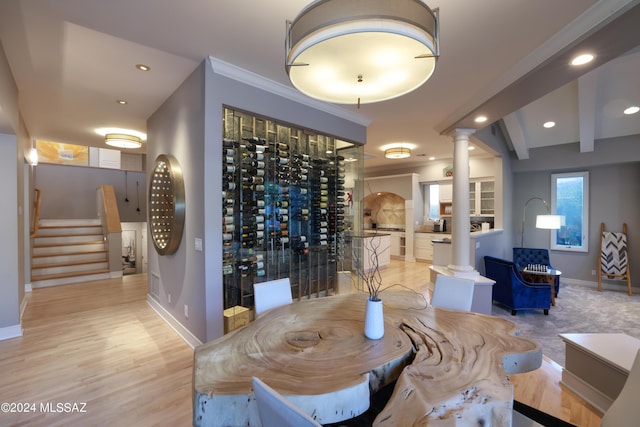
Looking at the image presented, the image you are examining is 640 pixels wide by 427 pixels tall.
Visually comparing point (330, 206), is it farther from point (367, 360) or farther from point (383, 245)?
point (383, 245)

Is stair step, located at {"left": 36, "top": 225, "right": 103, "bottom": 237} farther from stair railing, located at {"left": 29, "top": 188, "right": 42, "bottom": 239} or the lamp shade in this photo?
the lamp shade

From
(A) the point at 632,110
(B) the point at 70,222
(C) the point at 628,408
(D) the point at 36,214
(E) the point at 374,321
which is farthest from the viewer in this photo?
(B) the point at 70,222

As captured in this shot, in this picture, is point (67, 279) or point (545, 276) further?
point (67, 279)

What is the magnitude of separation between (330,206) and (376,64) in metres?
2.63

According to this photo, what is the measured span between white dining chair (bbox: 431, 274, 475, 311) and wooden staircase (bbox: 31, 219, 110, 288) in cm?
638

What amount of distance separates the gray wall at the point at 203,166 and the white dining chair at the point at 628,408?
2.57 meters

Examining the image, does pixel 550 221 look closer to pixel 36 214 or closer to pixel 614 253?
pixel 614 253

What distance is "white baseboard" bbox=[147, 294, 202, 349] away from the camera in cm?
284

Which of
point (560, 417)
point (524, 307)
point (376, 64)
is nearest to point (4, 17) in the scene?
point (376, 64)

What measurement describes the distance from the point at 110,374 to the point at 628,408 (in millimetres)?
3212

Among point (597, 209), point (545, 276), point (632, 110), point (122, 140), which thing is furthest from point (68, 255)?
point (597, 209)

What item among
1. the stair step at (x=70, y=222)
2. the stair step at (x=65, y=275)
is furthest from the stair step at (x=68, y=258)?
the stair step at (x=70, y=222)

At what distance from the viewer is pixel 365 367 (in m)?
1.20

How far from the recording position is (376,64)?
1.38 m
